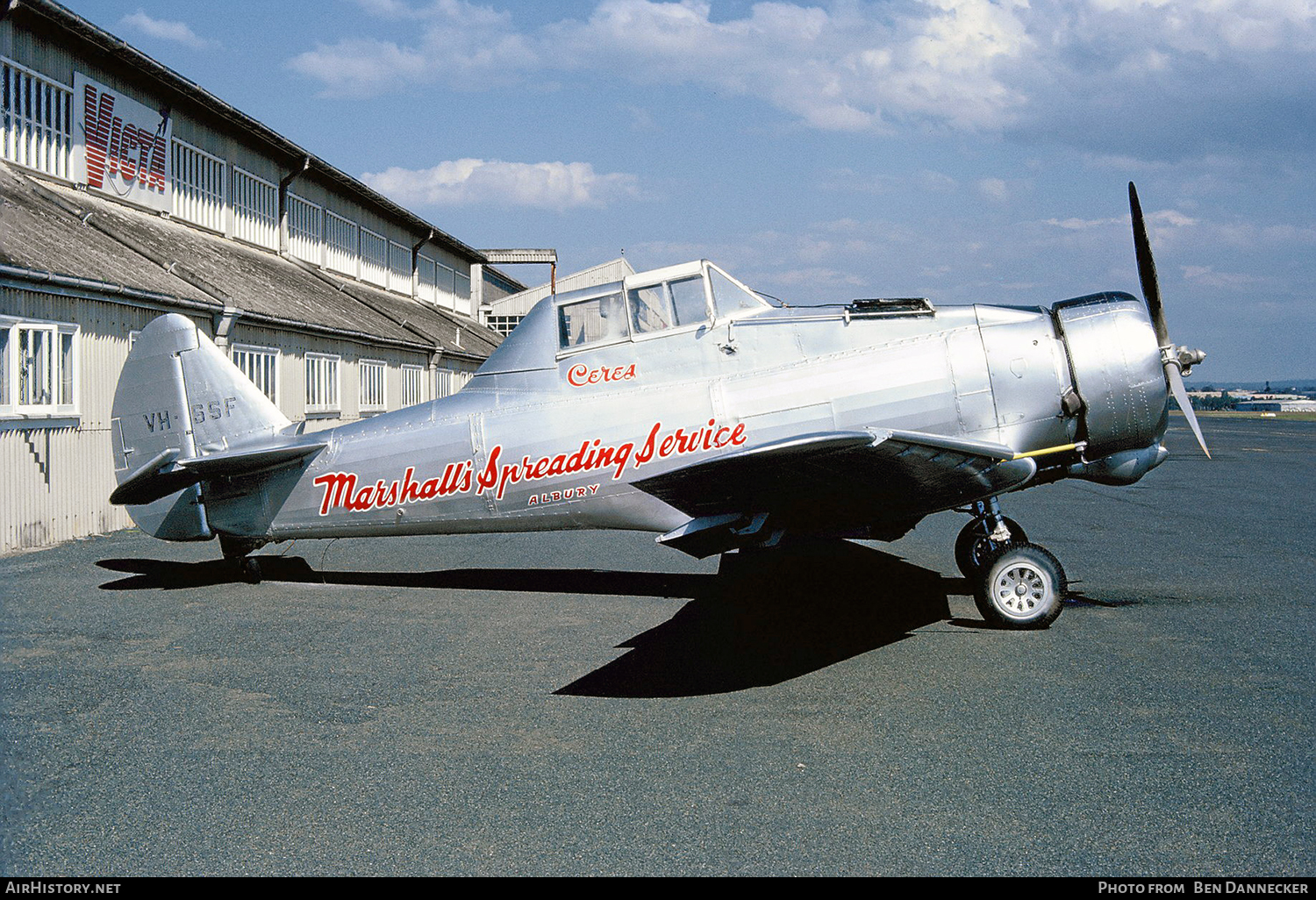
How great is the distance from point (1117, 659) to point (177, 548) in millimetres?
10322

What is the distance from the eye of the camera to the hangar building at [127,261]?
36.4 ft

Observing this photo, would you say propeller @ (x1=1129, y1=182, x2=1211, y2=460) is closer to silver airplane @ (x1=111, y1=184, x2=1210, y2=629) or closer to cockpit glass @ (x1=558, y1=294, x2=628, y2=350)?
silver airplane @ (x1=111, y1=184, x2=1210, y2=629)

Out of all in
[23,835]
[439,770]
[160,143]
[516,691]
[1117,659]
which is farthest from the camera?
[160,143]

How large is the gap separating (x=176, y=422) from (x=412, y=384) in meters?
15.9

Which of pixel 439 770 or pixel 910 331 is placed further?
pixel 910 331

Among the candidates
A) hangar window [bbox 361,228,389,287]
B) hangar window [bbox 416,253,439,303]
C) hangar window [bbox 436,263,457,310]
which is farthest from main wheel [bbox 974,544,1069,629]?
hangar window [bbox 436,263,457,310]

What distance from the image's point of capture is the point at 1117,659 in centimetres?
627

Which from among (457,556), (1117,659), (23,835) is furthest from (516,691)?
(457,556)

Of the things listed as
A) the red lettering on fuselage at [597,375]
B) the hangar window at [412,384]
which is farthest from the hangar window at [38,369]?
the hangar window at [412,384]

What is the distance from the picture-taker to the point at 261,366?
53.1 feet

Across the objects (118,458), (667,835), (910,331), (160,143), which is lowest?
(667,835)

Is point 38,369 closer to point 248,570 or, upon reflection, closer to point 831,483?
point 248,570

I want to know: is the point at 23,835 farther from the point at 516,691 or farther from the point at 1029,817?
the point at 1029,817

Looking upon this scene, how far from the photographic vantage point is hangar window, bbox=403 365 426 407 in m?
24.5
